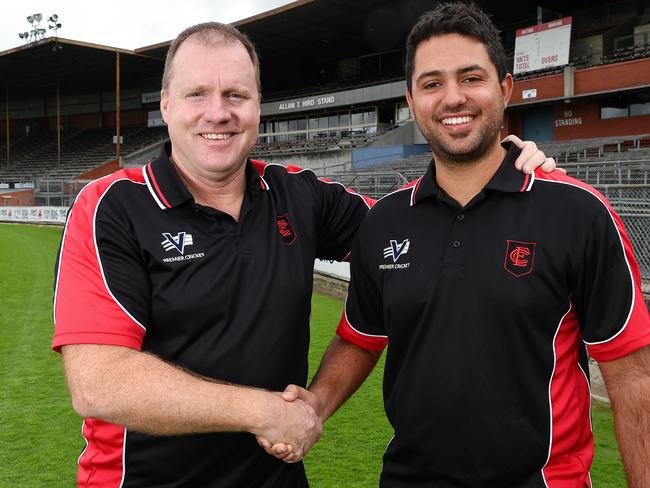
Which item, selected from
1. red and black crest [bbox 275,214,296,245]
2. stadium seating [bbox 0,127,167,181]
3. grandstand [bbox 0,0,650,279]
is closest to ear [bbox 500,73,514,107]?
red and black crest [bbox 275,214,296,245]

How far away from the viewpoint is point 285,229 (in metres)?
2.14

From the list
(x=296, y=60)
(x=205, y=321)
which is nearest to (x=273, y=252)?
(x=205, y=321)

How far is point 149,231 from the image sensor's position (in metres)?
1.90

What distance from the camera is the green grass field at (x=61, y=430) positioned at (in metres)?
3.59

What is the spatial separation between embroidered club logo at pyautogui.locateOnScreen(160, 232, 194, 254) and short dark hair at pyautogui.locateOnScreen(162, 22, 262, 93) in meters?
0.56

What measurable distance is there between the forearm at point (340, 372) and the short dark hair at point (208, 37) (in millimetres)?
1072

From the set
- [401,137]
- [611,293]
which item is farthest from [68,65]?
[611,293]

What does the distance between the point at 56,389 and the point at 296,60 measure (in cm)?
3358

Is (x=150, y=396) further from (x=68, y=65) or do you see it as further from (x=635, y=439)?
(x=68, y=65)

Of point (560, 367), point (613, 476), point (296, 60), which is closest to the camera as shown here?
point (560, 367)

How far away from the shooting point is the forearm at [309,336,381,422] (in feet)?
7.27

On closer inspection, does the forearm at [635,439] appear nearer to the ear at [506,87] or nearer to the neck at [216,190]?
the ear at [506,87]

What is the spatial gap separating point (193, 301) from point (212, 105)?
666mm

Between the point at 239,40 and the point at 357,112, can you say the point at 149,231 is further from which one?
the point at 357,112
